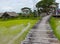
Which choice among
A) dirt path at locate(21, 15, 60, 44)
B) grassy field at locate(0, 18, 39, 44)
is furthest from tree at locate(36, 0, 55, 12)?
dirt path at locate(21, 15, 60, 44)

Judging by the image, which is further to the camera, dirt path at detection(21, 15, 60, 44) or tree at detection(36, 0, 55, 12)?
tree at detection(36, 0, 55, 12)

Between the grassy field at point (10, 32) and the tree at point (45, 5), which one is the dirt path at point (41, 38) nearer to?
the grassy field at point (10, 32)

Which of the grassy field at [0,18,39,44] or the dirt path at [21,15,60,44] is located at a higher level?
the dirt path at [21,15,60,44]

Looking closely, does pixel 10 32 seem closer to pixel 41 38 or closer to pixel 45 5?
pixel 41 38

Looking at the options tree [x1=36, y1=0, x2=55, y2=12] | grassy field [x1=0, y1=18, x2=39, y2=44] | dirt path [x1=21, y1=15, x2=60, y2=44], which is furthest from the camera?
tree [x1=36, y1=0, x2=55, y2=12]

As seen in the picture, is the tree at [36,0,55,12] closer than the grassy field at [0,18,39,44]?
No

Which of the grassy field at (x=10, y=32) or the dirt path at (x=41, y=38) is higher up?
the dirt path at (x=41, y=38)

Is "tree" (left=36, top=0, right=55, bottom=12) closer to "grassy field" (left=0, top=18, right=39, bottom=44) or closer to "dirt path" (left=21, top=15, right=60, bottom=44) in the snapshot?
"grassy field" (left=0, top=18, right=39, bottom=44)

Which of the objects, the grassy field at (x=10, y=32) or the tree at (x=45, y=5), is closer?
the grassy field at (x=10, y=32)

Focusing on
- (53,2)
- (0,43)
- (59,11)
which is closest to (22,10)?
(53,2)

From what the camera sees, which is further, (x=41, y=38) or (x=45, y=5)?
(x=45, y=5)

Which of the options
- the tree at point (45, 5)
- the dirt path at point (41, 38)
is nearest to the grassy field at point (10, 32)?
the dirt path at point (41, 38)

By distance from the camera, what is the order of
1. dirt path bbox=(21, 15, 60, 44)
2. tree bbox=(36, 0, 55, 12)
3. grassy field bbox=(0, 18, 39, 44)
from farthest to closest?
tree bbox=(36, 0, 55, 12)
grassy field bbox=(0, 18, 39, 44)
dirt path bbox=(21, 15, 60, 44)

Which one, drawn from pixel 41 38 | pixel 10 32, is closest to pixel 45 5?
pixel 10 32
